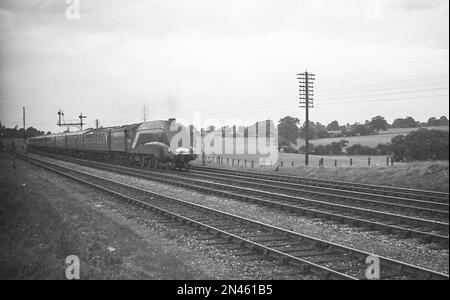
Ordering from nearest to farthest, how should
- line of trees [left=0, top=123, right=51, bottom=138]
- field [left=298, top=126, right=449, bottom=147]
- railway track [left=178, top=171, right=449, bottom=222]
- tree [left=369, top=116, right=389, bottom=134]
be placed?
field [left=298, top=126, right=449, bottom=147], tree [left=369, top=116, right=389, bottom=134], railway track [left=178, top=171, right=449, bottom=222], line of trees [left=0, top=123, right=51, bottom=138]

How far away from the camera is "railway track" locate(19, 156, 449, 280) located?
6266 millimetres

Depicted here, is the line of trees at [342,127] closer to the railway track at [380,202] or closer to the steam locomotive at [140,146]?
the railway track at [380,202]

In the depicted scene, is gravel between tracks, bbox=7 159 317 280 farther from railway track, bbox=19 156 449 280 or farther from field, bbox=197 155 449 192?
field, bbox=197 155 449 192

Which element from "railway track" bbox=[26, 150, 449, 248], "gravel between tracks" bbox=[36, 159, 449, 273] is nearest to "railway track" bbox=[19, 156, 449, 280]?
"gravel between tracks" bbox=[36, 159, 449, 273]

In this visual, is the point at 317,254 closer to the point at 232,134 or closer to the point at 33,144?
the point at 232,134

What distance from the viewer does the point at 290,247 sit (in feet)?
26.4

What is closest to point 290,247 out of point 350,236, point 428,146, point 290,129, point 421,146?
point 350,236

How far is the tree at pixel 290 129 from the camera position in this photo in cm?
3450

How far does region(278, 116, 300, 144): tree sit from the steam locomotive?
11082 millimetres

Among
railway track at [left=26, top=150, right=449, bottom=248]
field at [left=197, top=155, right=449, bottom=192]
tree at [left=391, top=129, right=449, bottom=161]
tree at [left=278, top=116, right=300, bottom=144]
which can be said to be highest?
tree at [left=278, top=116, right=300, bottom=144]

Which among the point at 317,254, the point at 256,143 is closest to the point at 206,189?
the point at 317,254

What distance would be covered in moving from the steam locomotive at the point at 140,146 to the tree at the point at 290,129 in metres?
11.1

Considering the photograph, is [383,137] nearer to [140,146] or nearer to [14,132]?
[140,146]
